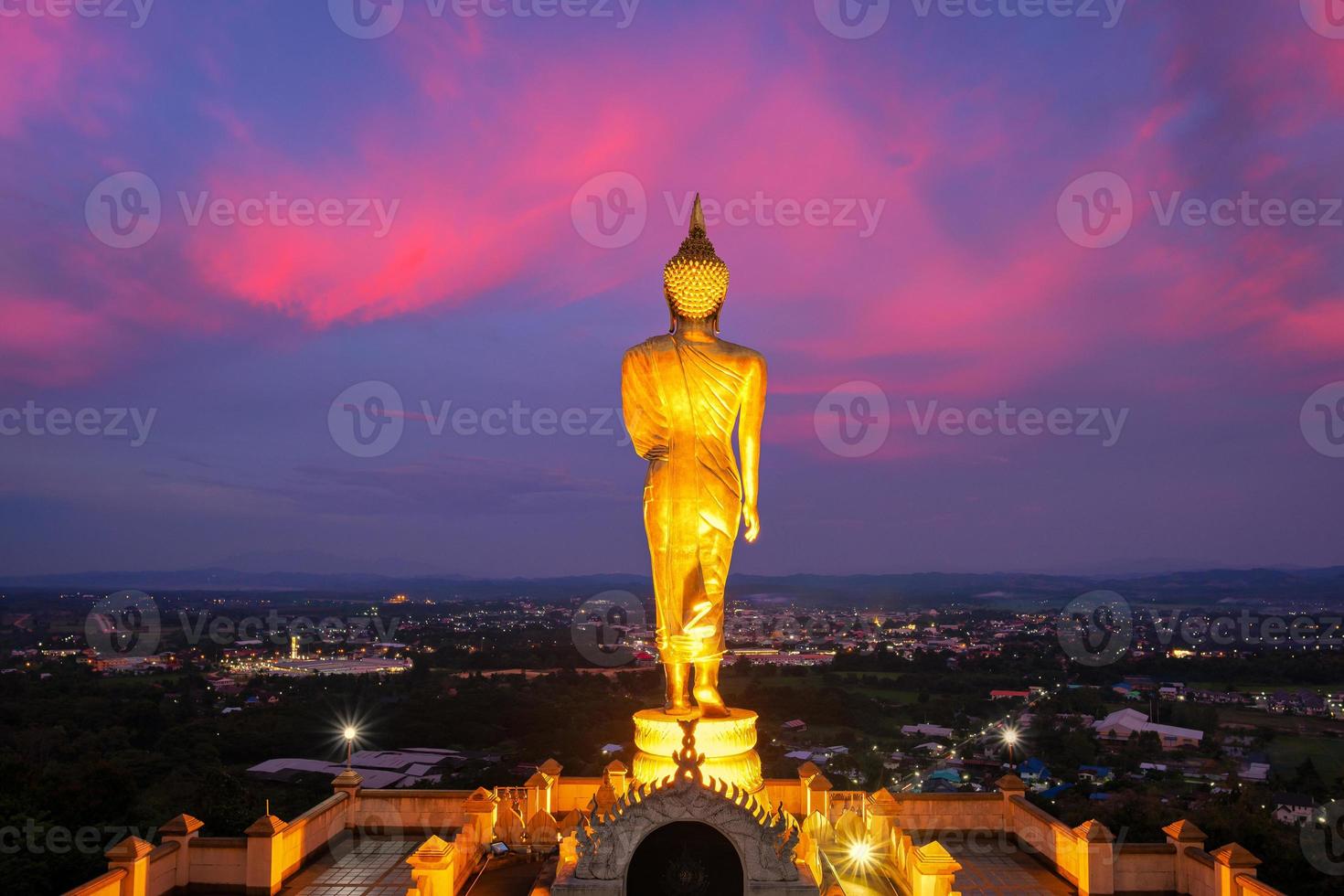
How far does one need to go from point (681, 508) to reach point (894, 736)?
21653 mm

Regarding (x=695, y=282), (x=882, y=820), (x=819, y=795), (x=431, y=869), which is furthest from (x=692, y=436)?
(x=431, y=869)

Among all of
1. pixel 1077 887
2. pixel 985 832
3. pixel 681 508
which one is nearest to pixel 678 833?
pixel 681 508

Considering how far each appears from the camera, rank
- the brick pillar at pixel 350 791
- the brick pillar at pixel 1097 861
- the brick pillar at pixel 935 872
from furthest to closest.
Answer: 1. the brick pillar at pixel 350 791
2. the brick pillar at pixel 1097 861
3. the brick pillar at pixel 935 872

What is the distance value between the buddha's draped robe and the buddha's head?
434 mm

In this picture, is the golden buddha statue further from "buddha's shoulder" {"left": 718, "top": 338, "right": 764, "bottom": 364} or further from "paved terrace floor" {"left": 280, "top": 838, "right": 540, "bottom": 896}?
"paved terrace floor" {"left": 280, "top": 838, "right": 540, "bottom": 896}

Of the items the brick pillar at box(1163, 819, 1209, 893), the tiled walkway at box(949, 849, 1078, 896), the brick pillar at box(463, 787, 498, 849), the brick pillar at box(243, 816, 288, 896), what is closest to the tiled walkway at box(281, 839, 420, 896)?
the brick pillar at box(243, 816, 288, 896)

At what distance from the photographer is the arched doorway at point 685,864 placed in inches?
320

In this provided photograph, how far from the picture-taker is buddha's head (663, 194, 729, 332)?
11.1m

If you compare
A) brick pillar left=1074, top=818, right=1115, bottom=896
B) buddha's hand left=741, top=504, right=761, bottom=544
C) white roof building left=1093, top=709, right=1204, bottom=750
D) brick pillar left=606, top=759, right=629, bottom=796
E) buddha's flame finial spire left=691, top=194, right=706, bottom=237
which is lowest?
white roof building left=1093, top=709, right=1204, bottom=750

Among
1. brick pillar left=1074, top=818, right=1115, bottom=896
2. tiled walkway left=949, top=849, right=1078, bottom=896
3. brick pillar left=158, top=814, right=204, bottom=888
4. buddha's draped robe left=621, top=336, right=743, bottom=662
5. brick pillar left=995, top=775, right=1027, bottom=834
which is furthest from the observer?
brick pillar left=995, top=775, right=1027, bottom=834

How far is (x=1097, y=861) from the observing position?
10.4 metres

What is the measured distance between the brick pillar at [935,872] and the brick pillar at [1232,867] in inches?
120

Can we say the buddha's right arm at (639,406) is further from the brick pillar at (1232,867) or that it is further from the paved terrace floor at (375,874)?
the brick pillar at (1232,867)

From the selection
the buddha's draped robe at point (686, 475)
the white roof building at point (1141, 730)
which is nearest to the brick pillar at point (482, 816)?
the buddha's draped robe at point (686, 475)
